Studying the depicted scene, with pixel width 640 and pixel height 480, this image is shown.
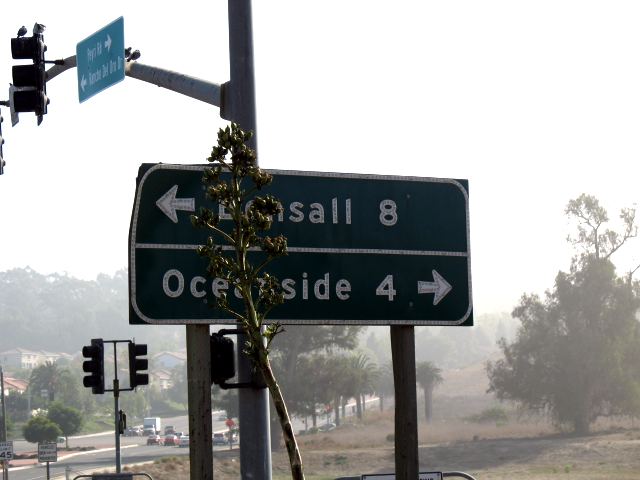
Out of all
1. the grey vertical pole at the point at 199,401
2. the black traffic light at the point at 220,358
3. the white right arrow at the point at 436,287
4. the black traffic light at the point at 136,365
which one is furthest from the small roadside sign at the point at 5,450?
the white right arrow at the point at 436,287

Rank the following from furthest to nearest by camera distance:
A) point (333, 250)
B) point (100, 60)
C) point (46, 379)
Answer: point (46, 379), point (100, 60), point (333, 250)

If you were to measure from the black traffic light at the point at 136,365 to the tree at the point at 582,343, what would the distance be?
2744 inches

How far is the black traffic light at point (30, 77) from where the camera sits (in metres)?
11.9

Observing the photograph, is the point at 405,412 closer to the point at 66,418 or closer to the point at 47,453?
the point at 47,453

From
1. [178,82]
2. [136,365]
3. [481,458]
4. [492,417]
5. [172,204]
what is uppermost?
[178,82]

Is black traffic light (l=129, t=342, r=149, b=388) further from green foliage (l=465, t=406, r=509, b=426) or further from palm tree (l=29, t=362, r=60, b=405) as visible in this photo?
palm tree (l=29, t=362, r=60, b=405)

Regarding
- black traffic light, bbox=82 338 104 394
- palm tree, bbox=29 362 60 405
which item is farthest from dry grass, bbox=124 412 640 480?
palm tree, bbox=29 362 60 405

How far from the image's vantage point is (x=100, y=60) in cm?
1105

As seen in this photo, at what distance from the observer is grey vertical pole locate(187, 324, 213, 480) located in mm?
7242

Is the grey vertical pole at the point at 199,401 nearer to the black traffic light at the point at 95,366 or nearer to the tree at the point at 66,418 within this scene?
the black traffic light at the point at 95,366

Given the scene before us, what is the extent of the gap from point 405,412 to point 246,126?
2.32m

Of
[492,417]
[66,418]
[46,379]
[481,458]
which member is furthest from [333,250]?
[46,379]

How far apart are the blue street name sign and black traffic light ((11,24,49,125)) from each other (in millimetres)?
520

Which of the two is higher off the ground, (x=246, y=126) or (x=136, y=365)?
(x=246, y=126)
